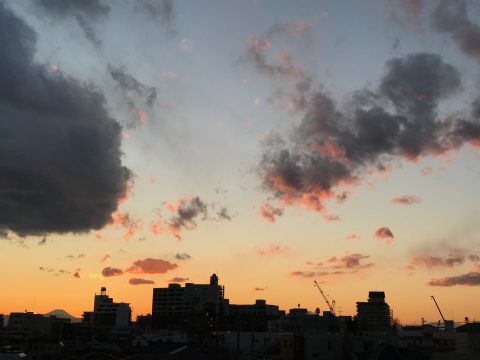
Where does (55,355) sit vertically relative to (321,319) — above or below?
below

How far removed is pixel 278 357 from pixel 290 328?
60.3 m

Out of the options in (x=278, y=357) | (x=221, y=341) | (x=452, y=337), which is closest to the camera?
(x=278, y=357)

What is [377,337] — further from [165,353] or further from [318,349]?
[165,353]

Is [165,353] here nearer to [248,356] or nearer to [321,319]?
[248,356]

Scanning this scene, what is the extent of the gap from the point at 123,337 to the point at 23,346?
5197 cm

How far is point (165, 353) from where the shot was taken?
7669cm

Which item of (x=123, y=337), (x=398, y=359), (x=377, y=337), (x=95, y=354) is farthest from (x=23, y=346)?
(x=398, y=359)

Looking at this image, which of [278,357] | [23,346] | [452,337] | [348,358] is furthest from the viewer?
[23,346]

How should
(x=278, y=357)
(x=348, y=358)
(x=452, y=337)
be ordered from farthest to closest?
(x=452, y=337)
(x=278, y=357)
(x=348, y=358)

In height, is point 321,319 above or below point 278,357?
above

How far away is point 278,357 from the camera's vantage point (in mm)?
102125

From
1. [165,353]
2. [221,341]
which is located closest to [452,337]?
[221,341]

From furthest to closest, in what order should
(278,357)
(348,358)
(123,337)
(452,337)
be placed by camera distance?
(123,337) → (452,337) → (278,357) → (348,358)

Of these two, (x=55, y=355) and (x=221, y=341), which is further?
(x=221, y=341)
